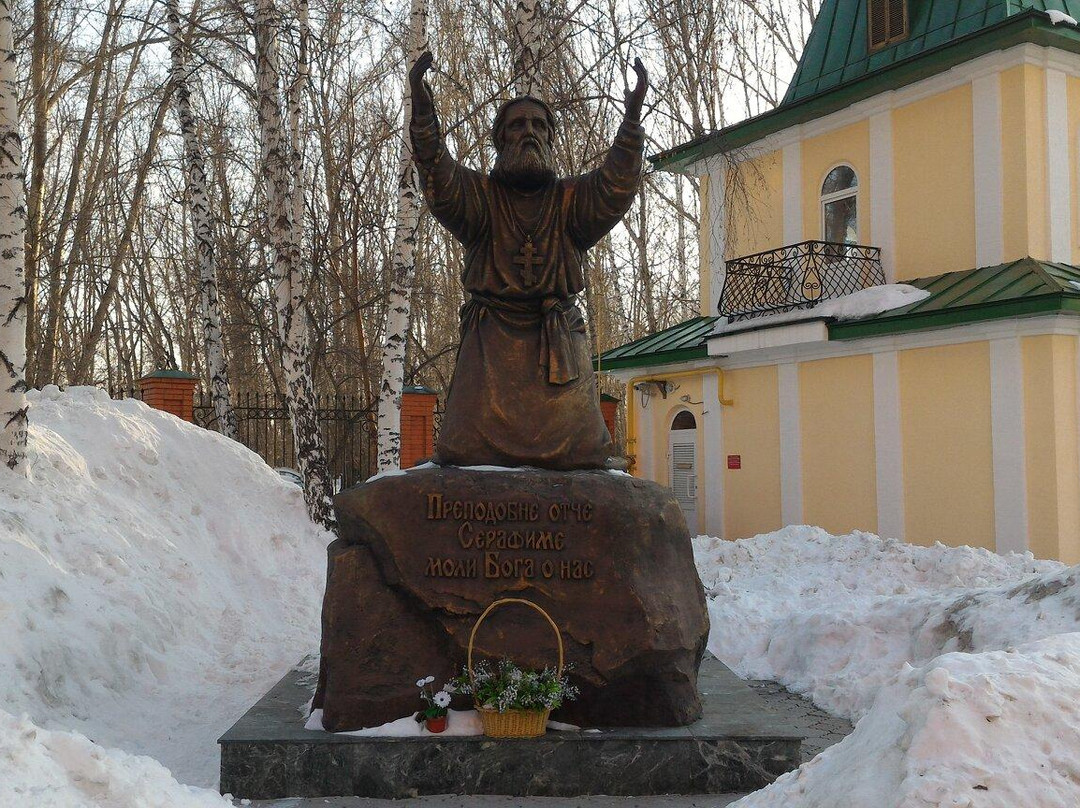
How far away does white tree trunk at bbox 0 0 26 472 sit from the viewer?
6.99 meters

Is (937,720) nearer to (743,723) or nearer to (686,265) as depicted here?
(743,723)

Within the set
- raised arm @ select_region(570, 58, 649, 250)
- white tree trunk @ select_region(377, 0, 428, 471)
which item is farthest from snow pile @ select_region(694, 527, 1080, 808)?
white tree trunk @ select_region(377, 0, 428, 471)

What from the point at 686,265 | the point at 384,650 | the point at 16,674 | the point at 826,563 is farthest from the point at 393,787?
the point at 686,265

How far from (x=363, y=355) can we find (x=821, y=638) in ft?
42.5

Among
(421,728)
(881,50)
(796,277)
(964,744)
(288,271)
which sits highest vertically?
(881,50)

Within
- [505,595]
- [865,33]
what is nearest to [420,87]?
[505,595]

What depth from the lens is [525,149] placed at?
5336 millimetres

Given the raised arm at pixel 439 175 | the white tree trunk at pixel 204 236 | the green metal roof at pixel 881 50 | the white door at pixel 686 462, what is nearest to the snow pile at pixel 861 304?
the green metal roof at pixel 881 50

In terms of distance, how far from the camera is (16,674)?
5348 millimetres

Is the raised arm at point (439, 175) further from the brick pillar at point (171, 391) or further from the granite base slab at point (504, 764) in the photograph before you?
the brick pillar at point (171, 391)

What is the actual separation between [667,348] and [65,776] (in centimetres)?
1273

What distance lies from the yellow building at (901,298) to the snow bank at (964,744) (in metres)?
7.93

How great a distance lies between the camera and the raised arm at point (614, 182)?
203 inches

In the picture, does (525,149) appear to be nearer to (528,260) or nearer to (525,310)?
(528,260)
